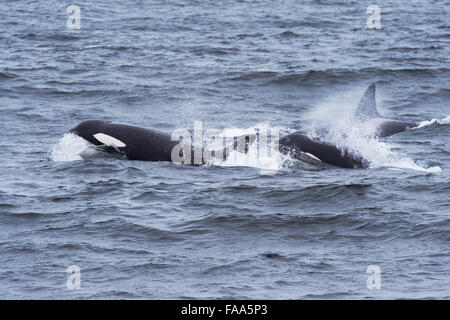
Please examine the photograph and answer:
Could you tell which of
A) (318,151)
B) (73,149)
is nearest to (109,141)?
(73,149)

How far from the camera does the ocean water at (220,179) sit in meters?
10.9

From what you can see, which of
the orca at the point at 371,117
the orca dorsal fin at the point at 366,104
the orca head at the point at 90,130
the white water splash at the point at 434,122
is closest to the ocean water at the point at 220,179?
the white water splash at the point at 434,122

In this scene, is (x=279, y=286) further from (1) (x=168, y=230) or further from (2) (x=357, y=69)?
(2) (x=357, y=69)

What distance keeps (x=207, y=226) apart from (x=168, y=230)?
685mm

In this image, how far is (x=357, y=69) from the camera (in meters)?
28.1

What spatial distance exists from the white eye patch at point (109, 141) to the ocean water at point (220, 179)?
1.04ft

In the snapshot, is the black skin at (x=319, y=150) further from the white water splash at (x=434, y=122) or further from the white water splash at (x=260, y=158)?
the white water splash at (x=434, y=122)

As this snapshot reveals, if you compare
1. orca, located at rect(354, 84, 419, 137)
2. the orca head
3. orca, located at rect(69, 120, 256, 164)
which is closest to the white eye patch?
orca, located at rect(69, 120, 256, 164)

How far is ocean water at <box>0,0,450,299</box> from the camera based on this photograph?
10875 millimetres

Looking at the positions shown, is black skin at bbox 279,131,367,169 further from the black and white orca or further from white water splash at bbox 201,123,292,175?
white water splash at bbox 201,123,292,175

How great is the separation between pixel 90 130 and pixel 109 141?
1.56ft

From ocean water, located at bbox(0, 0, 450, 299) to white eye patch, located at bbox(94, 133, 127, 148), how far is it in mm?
318

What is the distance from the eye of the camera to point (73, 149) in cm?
1680

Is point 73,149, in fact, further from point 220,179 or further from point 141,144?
point 220,179
